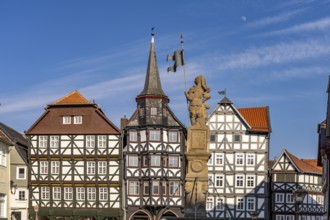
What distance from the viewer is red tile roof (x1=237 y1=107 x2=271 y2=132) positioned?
6334 centimetres

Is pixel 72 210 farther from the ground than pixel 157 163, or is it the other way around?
pixel 157 163

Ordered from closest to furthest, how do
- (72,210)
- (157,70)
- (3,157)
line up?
(3,157), (72,210), (157,70)

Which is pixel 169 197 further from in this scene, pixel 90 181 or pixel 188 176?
pixel 188 176

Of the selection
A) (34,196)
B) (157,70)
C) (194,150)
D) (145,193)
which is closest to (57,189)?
(34,196)

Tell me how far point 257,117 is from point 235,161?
496 centimetres

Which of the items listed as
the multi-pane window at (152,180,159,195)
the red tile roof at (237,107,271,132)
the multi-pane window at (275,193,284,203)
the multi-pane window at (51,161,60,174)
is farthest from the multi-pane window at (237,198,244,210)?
the multi-pane window at (51,161,60,174)

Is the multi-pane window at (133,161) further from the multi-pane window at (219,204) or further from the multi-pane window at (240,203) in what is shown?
the multi-pane window at (240,203)

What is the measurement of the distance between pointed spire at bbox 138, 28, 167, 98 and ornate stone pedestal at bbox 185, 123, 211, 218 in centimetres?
3258

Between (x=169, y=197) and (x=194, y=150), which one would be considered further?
(x=169, y=197)

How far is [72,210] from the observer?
60969mm

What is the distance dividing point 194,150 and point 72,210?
1289 inches

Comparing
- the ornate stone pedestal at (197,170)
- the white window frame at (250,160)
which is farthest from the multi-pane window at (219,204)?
the ornate stone pedestal at (197,170)

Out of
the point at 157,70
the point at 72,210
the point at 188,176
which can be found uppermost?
the point at 157,70

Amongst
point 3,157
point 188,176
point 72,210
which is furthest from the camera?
point 72,210
